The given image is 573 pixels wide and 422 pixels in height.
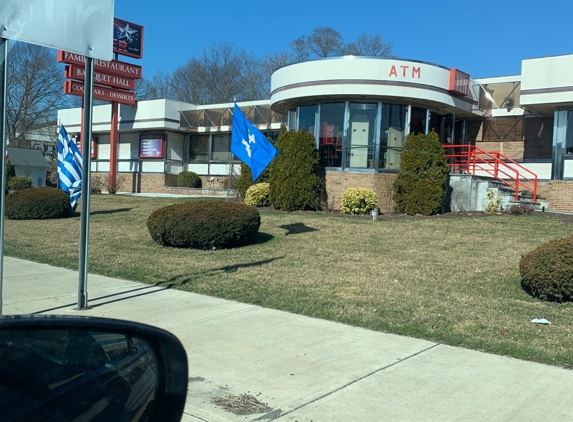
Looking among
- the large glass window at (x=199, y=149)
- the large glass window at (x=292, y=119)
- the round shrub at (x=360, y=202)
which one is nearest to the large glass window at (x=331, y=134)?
the large glass window at (x=292, y=119)

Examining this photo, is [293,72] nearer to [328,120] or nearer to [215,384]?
[328,120]

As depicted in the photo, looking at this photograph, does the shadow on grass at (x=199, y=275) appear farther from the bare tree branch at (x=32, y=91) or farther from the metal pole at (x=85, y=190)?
the bare tree branch at (x=32, y=91)

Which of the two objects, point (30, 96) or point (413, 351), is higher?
point (30, 96)

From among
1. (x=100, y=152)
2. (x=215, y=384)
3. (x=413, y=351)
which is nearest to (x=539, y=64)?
(x=413, y=351)

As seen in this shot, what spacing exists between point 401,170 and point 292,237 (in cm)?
601

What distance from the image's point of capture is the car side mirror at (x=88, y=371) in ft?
6.56

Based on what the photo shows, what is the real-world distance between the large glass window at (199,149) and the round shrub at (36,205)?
1639 centimetres

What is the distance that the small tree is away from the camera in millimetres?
17469

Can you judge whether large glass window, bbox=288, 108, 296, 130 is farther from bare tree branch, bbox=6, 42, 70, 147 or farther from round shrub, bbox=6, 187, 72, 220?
bare tree branch, bbox=6, 42, 70, 147

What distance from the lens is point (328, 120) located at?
20.1m

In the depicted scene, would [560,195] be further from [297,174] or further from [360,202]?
[297,174]

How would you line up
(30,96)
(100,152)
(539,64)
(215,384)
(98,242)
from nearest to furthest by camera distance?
1. (215,384)
2. (98,242)
3. (539,64)
4. (100,152)
5. (30,96)

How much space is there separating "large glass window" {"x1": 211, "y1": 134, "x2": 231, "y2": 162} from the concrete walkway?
2644cm

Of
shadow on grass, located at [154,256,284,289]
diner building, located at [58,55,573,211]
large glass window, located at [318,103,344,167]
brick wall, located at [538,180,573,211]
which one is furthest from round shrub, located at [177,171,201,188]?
shadow on grass, located at [154,256,284,289]
